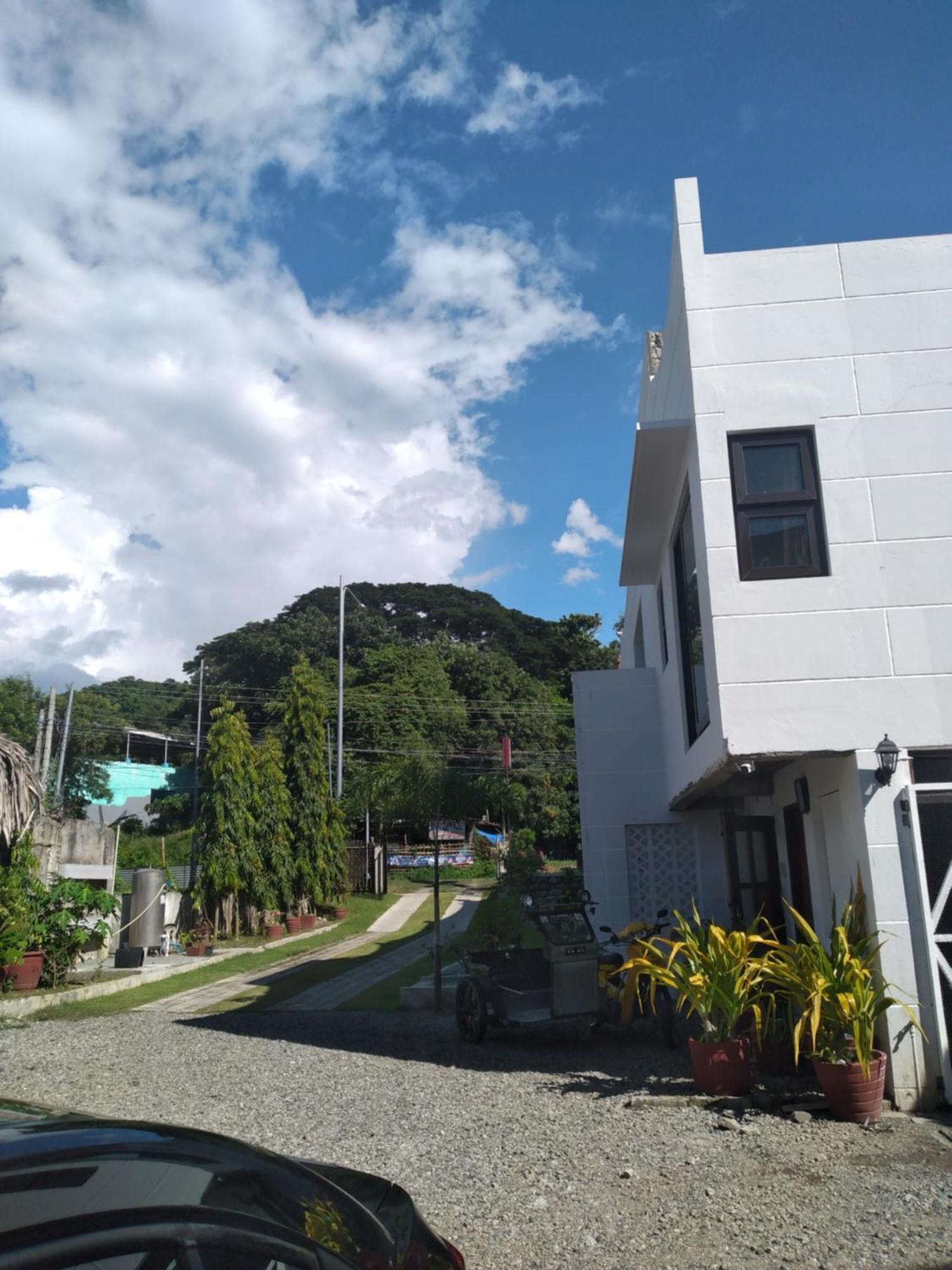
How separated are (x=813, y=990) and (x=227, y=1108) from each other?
389 cm

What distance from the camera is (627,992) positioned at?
830 cm

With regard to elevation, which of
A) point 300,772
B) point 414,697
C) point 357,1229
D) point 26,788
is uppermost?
point 414,697

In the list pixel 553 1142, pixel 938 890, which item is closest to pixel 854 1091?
pixel 938 890

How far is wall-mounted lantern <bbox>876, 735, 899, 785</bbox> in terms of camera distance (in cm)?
611

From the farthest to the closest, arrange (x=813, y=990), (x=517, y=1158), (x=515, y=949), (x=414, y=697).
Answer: (x=414, y=697) < (x=515, y=949) < (x=813, y=990) < (x=517, y=1158)

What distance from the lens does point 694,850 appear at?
36.3ft

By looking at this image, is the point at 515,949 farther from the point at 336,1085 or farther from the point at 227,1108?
the point at 227,1108

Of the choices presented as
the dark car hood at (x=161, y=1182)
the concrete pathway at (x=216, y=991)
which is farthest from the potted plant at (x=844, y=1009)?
the concrete pathway at (x=216, y=991)

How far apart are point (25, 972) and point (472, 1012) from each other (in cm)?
632

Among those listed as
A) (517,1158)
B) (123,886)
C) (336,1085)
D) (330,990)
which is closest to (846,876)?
(517,1158)

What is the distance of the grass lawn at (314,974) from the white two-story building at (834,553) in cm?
645

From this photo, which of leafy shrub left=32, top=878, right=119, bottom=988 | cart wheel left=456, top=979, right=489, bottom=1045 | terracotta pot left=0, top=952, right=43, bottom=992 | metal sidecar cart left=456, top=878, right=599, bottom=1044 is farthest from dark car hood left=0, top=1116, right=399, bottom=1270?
leafy shrub left=32, top=878, right=119, bottom=988

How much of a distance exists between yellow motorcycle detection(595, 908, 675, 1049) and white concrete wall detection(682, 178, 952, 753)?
2.63 metres

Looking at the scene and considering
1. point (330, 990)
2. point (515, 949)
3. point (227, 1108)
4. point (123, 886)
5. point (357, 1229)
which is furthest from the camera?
point (123, 886)
